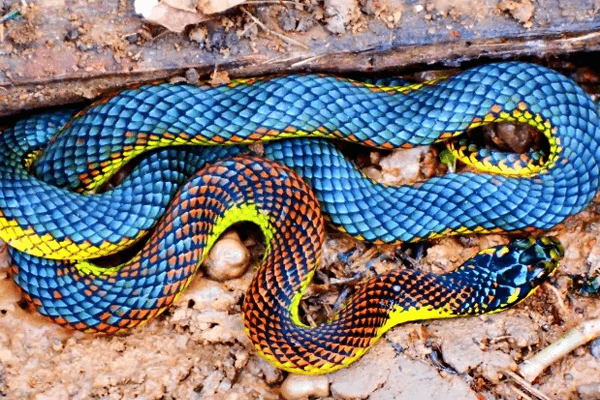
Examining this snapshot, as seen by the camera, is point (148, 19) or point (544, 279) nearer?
point (148, 19)

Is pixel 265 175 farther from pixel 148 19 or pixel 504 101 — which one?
pixel 504 101

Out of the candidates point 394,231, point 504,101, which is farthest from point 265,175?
point 504,101

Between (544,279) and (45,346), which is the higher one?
(544,279)

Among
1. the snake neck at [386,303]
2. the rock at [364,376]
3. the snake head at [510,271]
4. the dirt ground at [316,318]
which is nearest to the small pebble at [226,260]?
the dirt ground at [316,318]

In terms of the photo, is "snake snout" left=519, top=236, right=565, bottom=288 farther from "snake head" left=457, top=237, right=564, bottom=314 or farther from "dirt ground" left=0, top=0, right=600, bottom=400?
"dirt ground" left=0, top=0, right=600, bottom=400

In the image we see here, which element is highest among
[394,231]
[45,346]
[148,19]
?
[148,19]

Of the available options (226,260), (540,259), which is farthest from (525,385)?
(226,260)

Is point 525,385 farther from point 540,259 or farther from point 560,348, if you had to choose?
point 540,259
